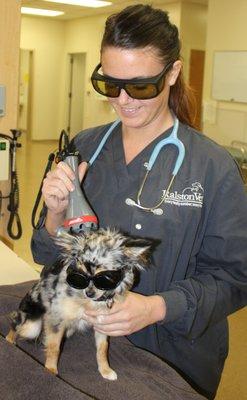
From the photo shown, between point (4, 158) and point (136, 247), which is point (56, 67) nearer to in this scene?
point (4, 158)

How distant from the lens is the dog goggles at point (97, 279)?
113cm

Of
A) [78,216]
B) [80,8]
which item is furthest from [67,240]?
[80,8]

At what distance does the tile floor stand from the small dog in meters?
1.70

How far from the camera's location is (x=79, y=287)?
3.78 ft

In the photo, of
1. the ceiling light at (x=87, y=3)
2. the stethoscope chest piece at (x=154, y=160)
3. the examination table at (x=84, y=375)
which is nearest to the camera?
the examination table at (x=84, y=375)

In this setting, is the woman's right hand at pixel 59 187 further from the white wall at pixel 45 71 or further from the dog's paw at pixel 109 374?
the white wall at pixel 45 71

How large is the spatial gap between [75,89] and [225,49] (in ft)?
20.4

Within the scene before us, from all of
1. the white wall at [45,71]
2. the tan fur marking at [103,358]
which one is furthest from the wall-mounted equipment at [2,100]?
the white wall at [45,71]

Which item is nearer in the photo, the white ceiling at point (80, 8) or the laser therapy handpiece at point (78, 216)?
the laser therapy handpiece at point (78, 216)

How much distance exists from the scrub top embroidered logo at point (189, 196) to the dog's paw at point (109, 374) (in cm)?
52

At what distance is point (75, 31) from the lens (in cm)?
1130

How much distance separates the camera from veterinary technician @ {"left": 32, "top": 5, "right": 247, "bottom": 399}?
1.28 meters

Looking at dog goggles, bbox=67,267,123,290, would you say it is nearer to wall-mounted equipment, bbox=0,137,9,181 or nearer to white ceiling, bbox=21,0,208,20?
wall-mounted equipment, bbox=0,137,9,181

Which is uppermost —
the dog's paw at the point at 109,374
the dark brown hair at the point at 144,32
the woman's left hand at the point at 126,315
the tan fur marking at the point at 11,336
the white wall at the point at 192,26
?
the white wall at the point at 192,26
